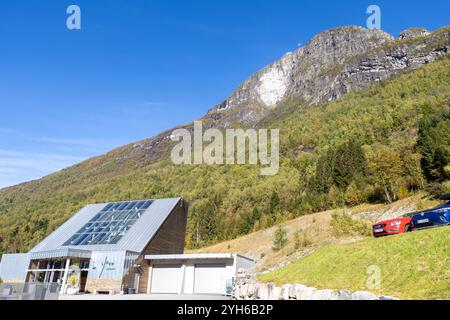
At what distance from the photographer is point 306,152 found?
92.6 meters

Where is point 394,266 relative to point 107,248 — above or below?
below

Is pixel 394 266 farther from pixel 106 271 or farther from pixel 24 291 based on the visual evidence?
pixel 106 271

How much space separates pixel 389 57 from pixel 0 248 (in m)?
147

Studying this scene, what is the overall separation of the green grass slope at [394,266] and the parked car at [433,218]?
2063 millimetres

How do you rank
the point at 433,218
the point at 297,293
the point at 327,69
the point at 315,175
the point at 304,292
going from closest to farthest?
the point at 304,292 → the point at 297,293 → the point at 433,218 → the point at 315,175 → the point at 327,69

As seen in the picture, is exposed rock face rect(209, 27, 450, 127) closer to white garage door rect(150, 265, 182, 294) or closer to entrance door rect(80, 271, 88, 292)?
→ white garage door rect(150, 265, 182, 294)

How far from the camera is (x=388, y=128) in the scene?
76000mm

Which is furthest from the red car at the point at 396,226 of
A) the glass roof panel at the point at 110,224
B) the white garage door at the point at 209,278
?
the glass roof panel at the point at 110,224

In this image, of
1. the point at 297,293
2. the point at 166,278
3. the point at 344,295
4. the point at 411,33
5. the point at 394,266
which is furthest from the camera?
the point at 411,33

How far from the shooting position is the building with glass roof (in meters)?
24.2

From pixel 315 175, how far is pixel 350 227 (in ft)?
138

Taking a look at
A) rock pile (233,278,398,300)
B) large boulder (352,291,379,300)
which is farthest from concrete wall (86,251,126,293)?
large boulder (352,291,379,300)

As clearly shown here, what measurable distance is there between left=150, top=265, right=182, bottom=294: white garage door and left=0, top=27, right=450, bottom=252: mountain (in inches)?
1019

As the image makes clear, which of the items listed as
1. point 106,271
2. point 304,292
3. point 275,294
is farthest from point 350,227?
point 106,271
